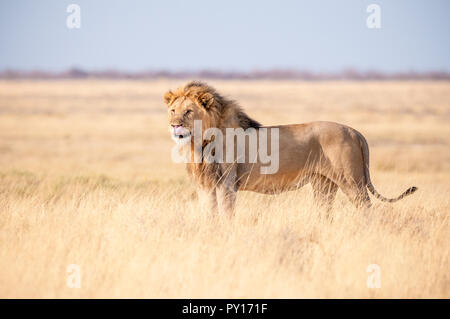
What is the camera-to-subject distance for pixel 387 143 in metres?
21.8

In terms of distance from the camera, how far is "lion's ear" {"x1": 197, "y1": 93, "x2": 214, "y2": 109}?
6.70 m

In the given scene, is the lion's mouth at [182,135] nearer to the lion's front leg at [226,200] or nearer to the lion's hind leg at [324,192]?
the lion's front leg at [226,200]

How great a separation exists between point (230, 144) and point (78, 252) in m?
2.20

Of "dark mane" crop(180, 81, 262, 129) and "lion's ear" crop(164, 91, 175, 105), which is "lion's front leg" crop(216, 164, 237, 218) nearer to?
"dark mane" crop(180, 81, 262, 129)

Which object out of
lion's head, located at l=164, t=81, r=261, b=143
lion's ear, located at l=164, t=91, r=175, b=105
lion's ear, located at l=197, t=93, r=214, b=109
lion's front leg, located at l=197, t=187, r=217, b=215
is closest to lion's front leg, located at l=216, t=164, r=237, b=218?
lion's front leg, located at l=197, t=187, r=217, b=215

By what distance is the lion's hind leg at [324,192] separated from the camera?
7.16 metres

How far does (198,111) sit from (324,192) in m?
1.88

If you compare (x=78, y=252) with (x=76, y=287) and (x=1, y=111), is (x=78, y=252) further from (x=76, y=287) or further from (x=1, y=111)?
(x=1, y=111)

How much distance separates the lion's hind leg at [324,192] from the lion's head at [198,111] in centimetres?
106

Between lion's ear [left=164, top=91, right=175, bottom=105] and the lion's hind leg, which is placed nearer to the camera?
lion's ear [left=164, top=91, right=175, bottom=105]

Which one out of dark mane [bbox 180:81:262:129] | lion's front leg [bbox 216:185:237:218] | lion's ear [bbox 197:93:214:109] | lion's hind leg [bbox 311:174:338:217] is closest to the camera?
lion's front leg [bbox 216:185:237:218]

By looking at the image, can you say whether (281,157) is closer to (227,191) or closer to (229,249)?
(227,191)

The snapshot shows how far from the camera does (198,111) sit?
671 centimetres
